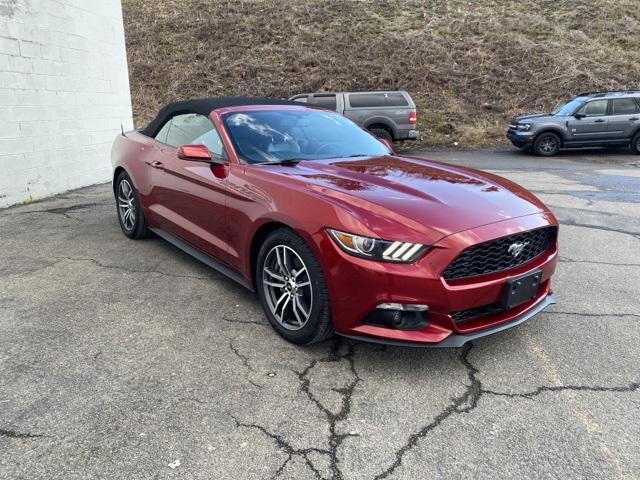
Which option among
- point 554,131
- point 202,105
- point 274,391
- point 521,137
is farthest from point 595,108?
point 274,391

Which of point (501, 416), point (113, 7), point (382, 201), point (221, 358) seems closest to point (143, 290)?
point (221, 358)

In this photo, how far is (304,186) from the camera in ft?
10.4

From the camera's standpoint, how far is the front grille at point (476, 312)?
9.12 ft

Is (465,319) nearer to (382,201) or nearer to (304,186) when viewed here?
(382,201)

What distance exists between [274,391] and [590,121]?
48.7 ft

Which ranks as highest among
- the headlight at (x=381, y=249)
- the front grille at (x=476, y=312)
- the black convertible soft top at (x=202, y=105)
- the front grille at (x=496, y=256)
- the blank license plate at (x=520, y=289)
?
the black convertible soft top at (x=202, y=105)

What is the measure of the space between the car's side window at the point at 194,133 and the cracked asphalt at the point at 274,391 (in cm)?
120

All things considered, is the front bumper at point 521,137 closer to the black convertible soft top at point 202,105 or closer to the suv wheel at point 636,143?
the suv wheel at point 636,143

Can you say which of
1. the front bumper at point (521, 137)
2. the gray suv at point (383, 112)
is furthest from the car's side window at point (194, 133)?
the front bumper at point (521, 137)

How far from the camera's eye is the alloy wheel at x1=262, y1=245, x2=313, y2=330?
3123mm

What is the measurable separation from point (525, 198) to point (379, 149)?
153 centimetres

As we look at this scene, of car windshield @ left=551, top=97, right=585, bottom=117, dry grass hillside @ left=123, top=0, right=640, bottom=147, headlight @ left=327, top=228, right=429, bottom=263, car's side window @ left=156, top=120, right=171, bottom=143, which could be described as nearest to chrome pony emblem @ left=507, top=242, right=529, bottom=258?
headlight @ left=327, top=228, right=429, bottom=263

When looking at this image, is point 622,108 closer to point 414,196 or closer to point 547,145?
point 547,145

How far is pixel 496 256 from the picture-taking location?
2.86m
